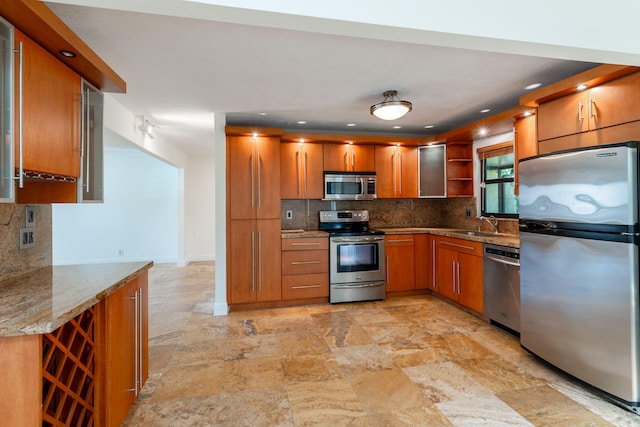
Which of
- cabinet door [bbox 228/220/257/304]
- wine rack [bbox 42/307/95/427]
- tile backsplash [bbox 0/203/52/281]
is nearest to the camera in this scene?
wine rack [bbox 42/307/95/427]

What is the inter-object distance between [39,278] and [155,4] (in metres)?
1.61

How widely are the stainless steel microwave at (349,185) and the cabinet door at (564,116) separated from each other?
6.95 ft

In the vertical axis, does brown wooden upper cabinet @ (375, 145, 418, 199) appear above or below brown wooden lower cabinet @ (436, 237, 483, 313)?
above

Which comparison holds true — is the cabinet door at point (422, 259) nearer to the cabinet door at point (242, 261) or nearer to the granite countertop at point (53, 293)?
the cabinet door at point (242, 261)

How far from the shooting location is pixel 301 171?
4.32m

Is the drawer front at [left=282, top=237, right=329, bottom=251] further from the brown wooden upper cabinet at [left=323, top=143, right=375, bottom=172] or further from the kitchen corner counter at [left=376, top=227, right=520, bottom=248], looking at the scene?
the brown wooden upper cabinet at [left=323, top=143, right=375, bottom=172]

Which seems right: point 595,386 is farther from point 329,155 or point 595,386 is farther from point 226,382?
point 329,155

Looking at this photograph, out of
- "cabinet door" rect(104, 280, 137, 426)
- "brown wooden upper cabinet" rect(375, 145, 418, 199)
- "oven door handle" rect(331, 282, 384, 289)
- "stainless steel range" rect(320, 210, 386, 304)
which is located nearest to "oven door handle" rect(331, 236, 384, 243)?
"stainless steel range" rect(320, 210, 386, 304)

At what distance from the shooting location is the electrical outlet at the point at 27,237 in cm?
190

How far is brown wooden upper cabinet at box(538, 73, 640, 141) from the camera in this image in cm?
216

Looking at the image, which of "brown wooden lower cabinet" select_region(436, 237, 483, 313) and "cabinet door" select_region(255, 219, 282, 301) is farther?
"cabinet door" select_region(255, 219, 282, 301)

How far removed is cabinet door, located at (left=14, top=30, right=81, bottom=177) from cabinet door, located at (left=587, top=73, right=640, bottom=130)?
138 inches

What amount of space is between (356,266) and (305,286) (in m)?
0.72

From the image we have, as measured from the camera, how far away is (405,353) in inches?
109
